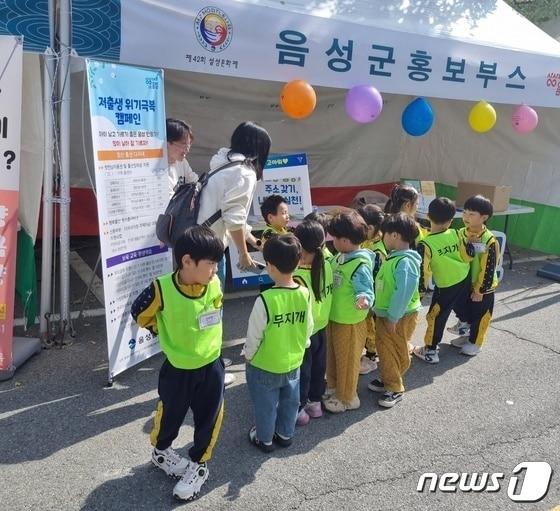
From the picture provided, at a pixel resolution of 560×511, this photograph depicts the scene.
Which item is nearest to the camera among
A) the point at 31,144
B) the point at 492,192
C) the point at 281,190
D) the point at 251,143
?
the point at 251,143

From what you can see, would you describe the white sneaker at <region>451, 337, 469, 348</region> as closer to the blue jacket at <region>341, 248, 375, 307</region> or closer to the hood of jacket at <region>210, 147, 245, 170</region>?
the blue jacket at <region>341, 248, 375, 307</region>

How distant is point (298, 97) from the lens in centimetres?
448

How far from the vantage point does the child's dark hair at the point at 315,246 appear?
286cm

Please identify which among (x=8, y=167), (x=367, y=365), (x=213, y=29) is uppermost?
(x=213, y=29)

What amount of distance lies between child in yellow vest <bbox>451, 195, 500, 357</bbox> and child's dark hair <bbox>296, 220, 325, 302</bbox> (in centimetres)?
163

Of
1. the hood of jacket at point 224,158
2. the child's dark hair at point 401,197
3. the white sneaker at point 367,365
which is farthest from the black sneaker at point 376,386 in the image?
the hood of jacket at point 224,158

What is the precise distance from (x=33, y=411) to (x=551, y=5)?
445 inches

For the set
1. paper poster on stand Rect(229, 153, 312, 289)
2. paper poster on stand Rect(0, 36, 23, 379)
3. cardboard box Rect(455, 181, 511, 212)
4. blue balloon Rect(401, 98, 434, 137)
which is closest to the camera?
paper poster on stand Rect(0, 36, 23, 379)

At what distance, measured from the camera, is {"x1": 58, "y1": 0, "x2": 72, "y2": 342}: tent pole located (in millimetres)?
3328

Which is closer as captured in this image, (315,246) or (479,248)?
(315,246)

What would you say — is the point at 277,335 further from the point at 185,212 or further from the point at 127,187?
the point at 127,187

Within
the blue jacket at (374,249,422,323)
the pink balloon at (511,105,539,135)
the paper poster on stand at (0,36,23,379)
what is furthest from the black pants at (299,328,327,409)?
the pink balloon at (511,105,539,135)

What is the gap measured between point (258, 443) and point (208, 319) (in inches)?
34.9

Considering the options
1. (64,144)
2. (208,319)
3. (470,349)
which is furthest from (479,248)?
(64,144)
